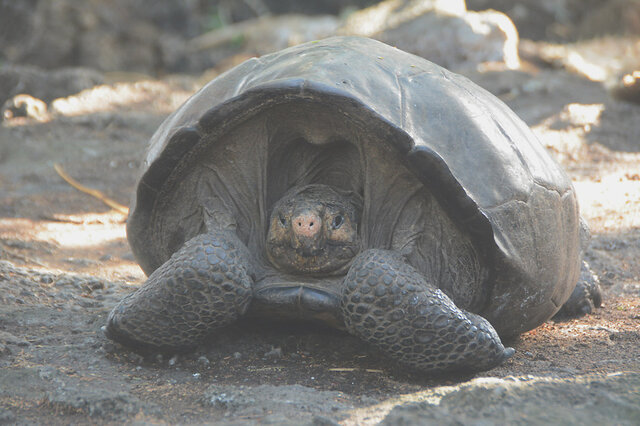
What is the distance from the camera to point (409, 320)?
2.38 m

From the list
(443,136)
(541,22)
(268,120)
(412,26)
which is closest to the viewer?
(443,136)

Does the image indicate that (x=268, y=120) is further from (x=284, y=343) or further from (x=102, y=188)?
(x=102, y=188)

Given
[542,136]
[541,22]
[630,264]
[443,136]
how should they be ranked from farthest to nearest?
1. [541,22]
2. [542,136]
3. [630,264]
4. [443,136]

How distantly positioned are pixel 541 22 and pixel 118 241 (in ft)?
34.5

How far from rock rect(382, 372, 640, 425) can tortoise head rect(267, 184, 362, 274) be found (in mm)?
701

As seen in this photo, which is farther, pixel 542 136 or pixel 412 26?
pixel 412 26

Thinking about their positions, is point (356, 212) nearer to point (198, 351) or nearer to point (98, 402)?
point (198, 351)

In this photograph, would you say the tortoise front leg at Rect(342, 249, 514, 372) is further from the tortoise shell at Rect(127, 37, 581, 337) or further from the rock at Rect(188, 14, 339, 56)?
the rock at Rect(188, 14, 339, 56)

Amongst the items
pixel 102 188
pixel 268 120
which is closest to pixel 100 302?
pixel 268 120

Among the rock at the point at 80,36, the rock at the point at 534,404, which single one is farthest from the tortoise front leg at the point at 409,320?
the rock at the point at 80,36

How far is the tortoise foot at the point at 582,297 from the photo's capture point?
11.2 ft

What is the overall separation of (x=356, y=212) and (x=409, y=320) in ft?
1.69

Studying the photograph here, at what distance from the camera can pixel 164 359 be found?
2654 millimetres

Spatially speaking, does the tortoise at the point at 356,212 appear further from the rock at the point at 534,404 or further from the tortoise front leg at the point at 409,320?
the rock at the point at 534,404
